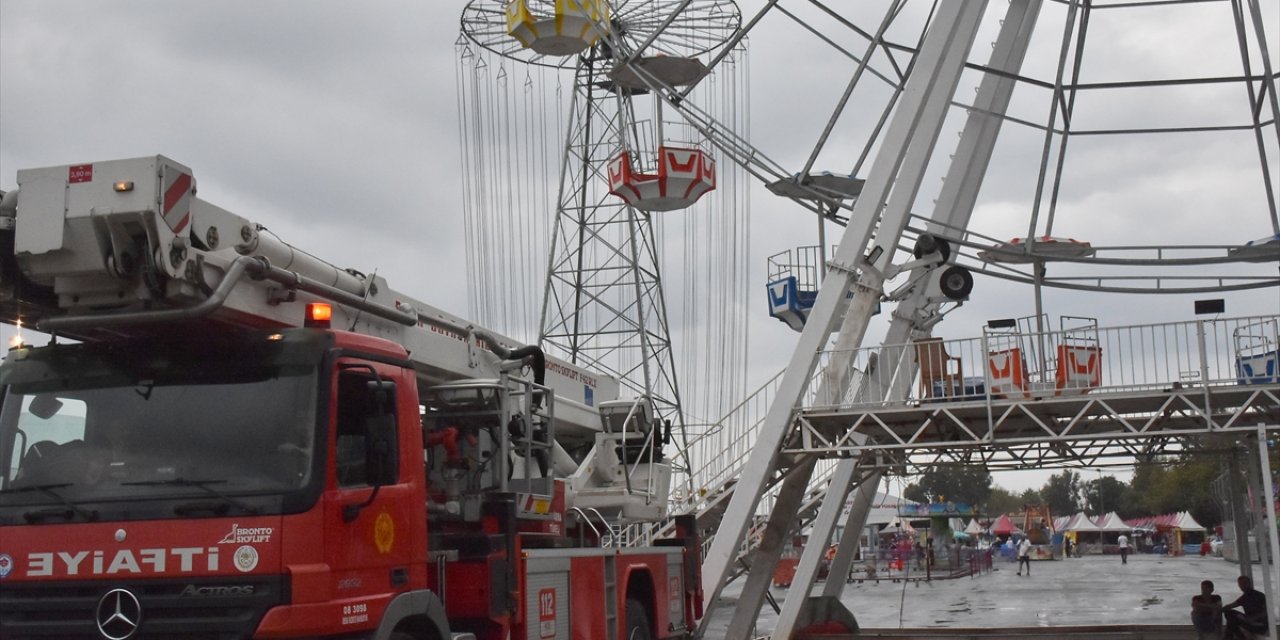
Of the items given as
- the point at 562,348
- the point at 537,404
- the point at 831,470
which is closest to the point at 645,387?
the point at 562,348

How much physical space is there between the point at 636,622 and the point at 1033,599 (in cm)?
2427

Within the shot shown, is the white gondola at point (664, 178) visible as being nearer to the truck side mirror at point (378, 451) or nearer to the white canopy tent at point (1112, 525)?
the truck side mirror at point (378, 451)

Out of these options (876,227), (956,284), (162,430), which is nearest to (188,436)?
(162,430)

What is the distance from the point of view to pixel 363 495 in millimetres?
9109

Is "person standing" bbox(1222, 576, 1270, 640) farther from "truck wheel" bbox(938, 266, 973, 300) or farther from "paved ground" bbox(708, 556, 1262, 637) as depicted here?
"truck wheel" bbox(938, 266, 973, 300)

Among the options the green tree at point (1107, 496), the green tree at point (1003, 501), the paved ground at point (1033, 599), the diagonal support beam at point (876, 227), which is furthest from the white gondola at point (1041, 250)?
the green tree at point (1003, 501)

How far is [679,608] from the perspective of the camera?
15562mm

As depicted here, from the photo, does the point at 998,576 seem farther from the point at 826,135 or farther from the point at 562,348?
the point at 826,135

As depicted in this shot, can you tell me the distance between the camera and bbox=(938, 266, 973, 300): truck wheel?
70.3 ft

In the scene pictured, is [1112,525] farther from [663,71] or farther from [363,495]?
[363,495]

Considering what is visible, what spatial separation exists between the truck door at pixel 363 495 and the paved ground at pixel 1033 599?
59.7 feet

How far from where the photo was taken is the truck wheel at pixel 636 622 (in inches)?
555

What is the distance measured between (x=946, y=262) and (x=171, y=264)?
14.9m

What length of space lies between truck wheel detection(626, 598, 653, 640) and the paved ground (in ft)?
41.5
